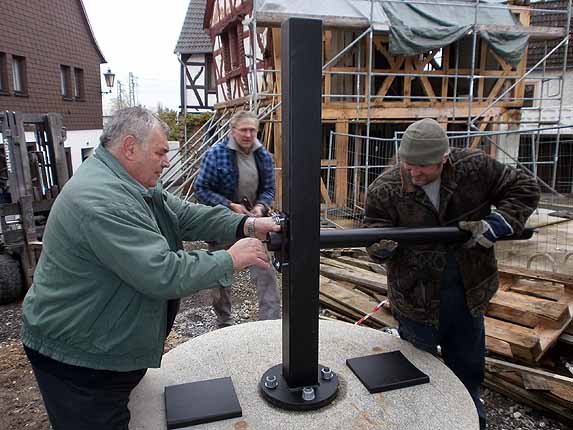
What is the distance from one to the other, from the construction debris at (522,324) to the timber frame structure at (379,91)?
3667mm

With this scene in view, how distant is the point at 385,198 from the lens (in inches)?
97.5

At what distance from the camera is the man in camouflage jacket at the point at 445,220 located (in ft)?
7.80

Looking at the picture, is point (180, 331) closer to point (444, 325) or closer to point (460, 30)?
point (444, 325)

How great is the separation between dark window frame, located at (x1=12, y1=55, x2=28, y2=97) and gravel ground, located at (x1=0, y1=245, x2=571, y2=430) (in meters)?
9.63

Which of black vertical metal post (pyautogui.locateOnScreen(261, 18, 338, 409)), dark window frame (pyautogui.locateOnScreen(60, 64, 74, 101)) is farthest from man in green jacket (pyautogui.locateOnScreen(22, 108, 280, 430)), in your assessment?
dark window frame (pyautogui.locateOnScreen(60, 64, 74, 101))

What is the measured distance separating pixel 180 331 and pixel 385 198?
3306mm

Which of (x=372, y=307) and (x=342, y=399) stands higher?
(x=342, y=399)

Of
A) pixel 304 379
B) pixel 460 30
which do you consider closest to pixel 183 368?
pixel 304 379

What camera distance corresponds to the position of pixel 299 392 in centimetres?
202

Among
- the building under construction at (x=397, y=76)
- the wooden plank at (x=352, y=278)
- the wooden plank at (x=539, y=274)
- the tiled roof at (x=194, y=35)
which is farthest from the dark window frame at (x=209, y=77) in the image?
the wooden plank at (x=539, y=274)

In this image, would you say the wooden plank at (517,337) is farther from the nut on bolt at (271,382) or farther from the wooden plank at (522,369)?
the nut on bolt at (271,382)

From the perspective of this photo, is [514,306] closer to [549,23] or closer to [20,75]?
[20,75]

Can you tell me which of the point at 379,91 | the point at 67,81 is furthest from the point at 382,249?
the point at 67,81

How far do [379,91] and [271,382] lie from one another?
8804 mm
